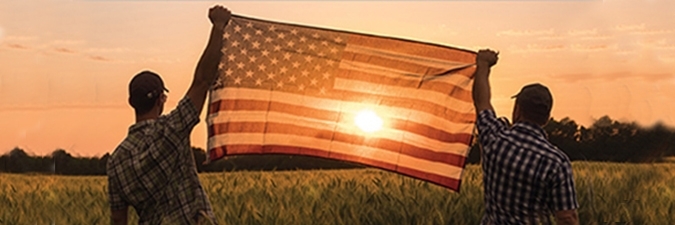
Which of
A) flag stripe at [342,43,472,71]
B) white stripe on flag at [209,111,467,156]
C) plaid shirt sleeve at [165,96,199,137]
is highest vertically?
flag stripe at [342,43,472,71]

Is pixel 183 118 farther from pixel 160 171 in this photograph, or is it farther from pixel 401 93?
pixel 401 93

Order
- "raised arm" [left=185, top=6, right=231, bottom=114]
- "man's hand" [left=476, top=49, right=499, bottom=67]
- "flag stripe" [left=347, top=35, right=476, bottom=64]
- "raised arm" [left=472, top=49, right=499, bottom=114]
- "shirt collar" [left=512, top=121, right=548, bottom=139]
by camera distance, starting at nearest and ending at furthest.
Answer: "shirt collar" [left=512, top=121, right=548, bottom=139], "raised arm" [left=185, top=6, right=231, bottom=114], "raised arm" [left=472, top=49, right=499, bottom=114], "man's hand" [left=476, top=49, right=499, bottom=67], "flag stripe" [left=347, top=35, right=476, bottom=64]

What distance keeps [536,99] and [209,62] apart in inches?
66.2

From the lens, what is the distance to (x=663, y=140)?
48.4 feet

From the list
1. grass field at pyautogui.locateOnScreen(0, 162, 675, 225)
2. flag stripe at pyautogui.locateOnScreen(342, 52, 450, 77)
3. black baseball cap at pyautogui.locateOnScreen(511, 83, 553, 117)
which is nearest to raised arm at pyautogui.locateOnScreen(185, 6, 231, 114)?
flag stripe at pyautogui.locateOnScreen(342, 52, 450, 77)

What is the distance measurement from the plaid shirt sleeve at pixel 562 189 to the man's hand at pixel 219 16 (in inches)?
76.0

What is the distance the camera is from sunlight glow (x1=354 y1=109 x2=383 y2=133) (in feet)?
18.6

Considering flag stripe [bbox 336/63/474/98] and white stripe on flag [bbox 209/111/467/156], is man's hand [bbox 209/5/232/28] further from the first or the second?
flag stripe [bbox 336/63/474/98]

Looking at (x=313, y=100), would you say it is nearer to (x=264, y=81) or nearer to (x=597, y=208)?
(x=264, y=81)

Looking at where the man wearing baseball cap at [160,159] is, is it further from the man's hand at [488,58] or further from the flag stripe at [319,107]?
the man's hand at [488,58]

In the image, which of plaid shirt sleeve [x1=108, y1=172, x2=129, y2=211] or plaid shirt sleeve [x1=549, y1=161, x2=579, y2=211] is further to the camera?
plaid shirt sleeve [x1=108, y1=172, x2=129, y2=211]

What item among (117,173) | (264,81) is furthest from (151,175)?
(264,81)

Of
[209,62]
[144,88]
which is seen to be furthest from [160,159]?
[209,62]

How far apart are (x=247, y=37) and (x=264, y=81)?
0.30 metres
